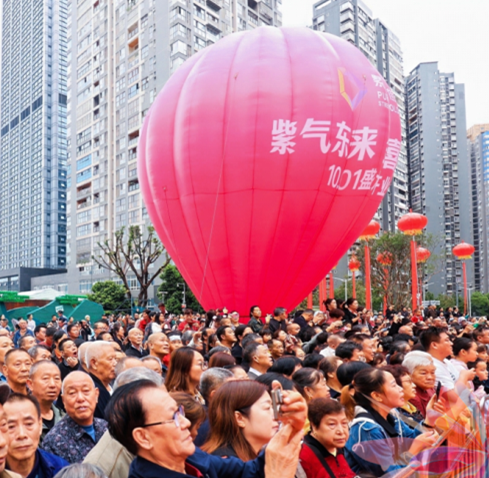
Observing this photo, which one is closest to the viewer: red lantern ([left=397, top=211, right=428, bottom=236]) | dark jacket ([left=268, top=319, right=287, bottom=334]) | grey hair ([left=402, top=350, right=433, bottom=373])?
grey hair ([left=402, top=350, right=433, bottom=373])

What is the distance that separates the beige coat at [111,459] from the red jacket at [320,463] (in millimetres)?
940

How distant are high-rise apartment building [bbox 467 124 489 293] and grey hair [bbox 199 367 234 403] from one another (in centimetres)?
8732

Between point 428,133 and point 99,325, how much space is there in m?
77.1

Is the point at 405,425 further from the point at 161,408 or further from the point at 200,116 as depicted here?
the point at 200,116

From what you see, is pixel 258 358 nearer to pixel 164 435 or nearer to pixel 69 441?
pixel 69 441

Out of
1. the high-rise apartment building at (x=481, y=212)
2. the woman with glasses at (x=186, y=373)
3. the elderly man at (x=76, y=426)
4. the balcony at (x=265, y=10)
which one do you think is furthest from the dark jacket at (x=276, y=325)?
the high-rise apartment building at (x=481, y=212)

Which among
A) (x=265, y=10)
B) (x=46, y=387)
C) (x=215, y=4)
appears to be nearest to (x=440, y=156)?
(x=265, y=10)

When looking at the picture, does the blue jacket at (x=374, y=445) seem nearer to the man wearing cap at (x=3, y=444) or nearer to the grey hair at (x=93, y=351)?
the man wearing cap at (x=3, y=444)

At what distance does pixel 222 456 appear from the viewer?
2693mm

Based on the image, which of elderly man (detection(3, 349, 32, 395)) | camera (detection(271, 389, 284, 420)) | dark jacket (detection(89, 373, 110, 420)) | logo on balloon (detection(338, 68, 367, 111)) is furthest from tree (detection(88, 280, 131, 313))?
camera (detection(271, 389, 284, 420))

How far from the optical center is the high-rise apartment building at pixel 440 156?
76750 mm

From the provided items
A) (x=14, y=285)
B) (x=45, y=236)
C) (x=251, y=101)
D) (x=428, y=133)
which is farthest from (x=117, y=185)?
(x=428, y=133)

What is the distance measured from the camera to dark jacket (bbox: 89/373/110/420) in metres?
4.36

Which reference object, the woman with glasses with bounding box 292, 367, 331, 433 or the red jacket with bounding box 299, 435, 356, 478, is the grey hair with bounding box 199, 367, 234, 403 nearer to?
the woman with glasses with bounding box 292, 367, 331, 433
